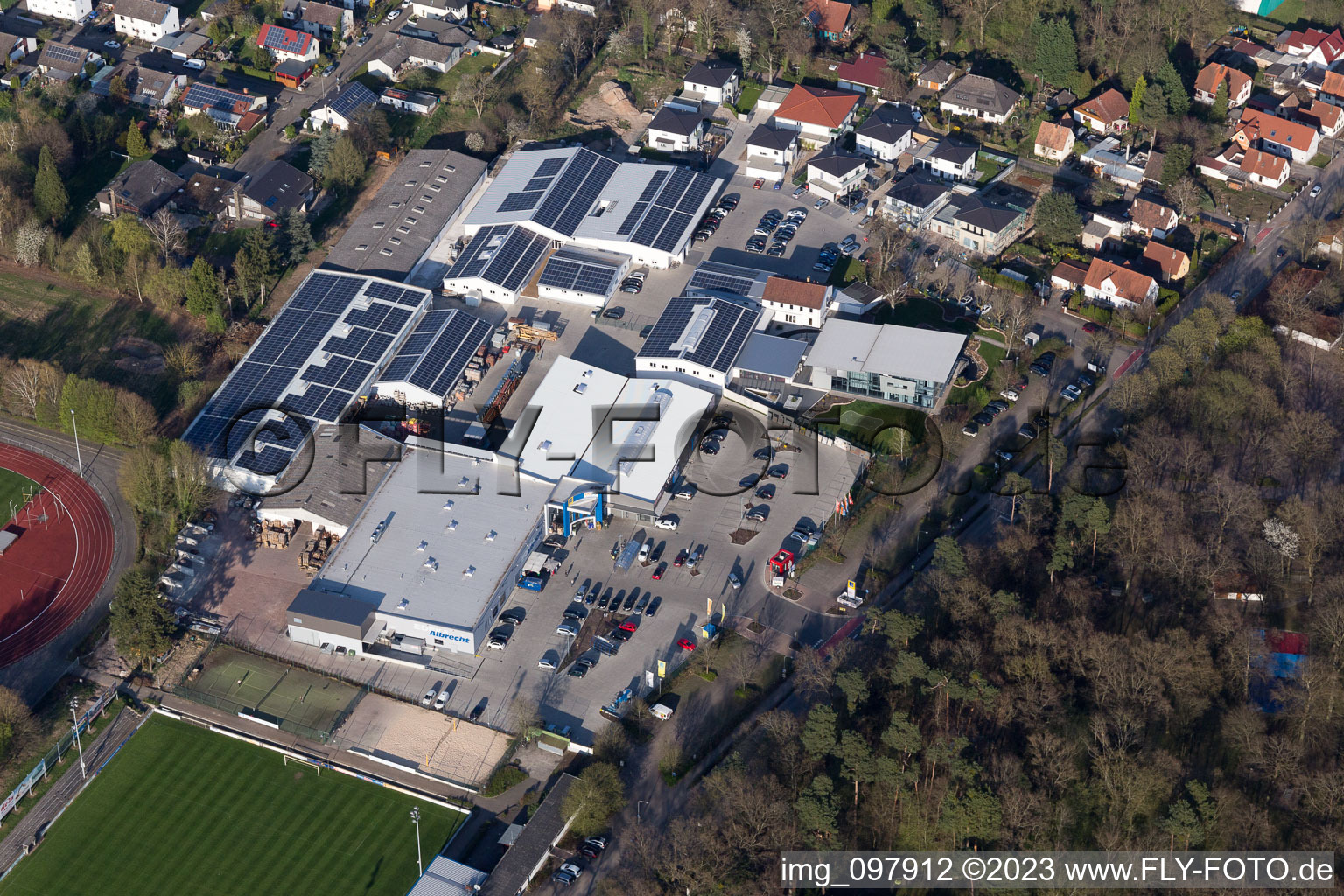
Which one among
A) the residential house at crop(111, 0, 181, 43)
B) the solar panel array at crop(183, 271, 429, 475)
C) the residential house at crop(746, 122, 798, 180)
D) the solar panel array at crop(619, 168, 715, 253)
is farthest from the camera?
the residential house at crop(111, 0, 181, 43)

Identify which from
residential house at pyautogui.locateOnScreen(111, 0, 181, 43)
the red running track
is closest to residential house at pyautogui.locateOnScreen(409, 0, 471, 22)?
residential house at pyautogui.locateOnScreen(111, 0, 181, 43)

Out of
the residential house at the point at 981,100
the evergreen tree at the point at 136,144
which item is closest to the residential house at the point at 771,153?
the residential house at the point at 981,100

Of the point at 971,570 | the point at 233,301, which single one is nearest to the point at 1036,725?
the point at 971,570

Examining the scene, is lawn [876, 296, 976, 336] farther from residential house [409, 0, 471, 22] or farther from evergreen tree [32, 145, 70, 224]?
evergreen tree [32, 145, 70, 224]

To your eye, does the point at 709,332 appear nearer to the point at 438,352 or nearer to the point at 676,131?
the point at 438,352

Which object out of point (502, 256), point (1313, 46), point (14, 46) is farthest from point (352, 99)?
point (1313, 46)

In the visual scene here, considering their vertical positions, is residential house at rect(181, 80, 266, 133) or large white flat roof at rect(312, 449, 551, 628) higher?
residential house at rect(181, 80, 266, 133)
